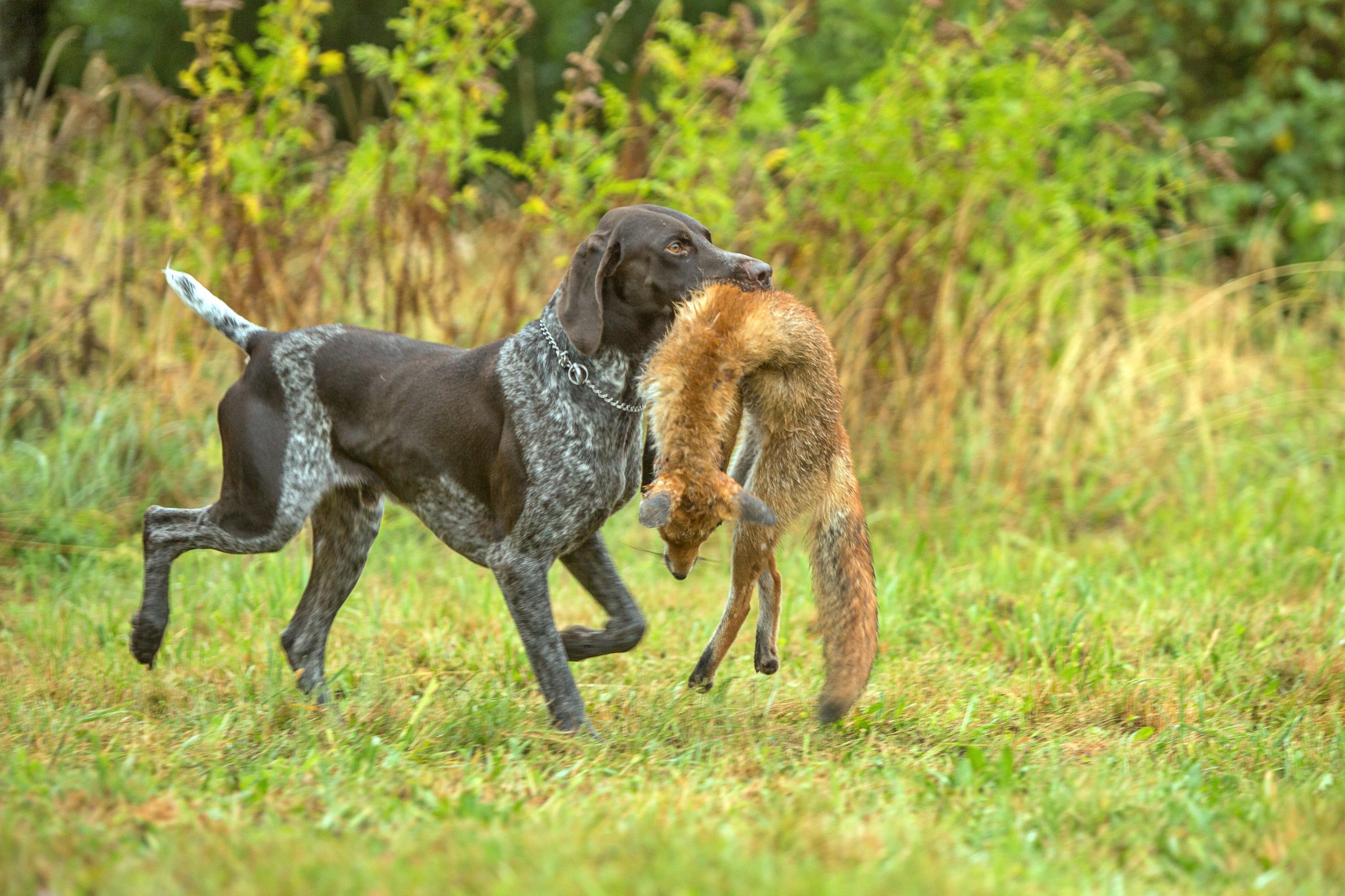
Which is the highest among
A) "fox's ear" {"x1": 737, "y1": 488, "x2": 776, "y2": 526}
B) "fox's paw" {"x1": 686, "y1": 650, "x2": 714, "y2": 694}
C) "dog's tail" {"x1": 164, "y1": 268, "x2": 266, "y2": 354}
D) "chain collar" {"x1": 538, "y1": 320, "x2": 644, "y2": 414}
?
"dog's tail" {"x1": 164, "y1": 268, "x2": 266, "y2": 354}

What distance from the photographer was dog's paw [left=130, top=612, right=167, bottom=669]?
13.5 feet

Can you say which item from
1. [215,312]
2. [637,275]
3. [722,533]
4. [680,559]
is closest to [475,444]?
[637,275]

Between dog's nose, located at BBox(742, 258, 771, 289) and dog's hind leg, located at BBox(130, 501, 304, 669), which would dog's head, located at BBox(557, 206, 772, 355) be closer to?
dog's nose, located at BBox(742, 258, 771, 289)

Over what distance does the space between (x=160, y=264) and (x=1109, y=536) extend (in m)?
5.22

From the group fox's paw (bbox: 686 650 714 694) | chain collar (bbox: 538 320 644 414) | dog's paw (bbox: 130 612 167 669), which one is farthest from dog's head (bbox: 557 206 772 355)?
dog's paw (bbox: 130 612 167 669)

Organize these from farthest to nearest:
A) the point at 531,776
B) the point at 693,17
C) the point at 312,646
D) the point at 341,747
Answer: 1. the point at 693,17
2. the point at 312,646
3. the point at 341,747
4. the point at 531,776

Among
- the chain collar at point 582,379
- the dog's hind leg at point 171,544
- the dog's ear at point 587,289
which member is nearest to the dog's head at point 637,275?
the dog's ear at point 587,289

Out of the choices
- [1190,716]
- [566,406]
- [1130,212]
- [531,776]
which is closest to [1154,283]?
[1130,212]

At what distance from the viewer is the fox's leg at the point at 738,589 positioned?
12.2ft

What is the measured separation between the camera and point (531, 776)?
321 cm

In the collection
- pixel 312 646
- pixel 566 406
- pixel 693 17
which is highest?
pixel 693 17

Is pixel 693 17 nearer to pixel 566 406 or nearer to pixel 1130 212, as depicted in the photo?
pixel 1130 212

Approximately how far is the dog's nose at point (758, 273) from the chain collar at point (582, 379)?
505mm

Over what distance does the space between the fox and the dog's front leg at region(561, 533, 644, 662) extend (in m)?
0.25
